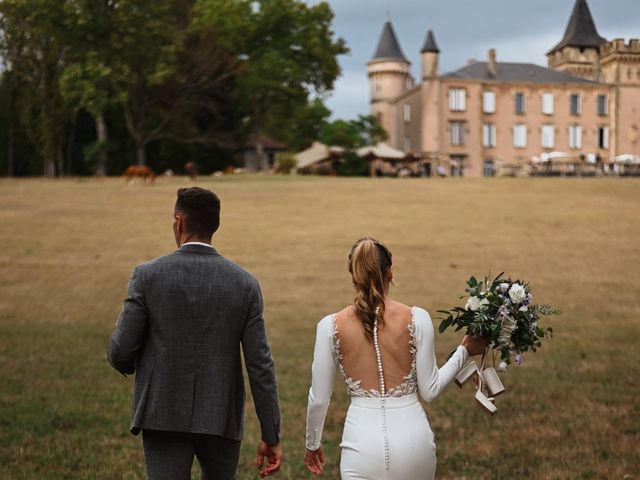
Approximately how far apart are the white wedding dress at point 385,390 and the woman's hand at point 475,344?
0.42m

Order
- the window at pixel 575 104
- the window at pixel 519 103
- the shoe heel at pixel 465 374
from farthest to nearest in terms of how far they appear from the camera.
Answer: the window at pixel 519 103, the window at pixel 575 104, the shoe heel at pixel 465 374

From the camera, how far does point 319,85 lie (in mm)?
63375

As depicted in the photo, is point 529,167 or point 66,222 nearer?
point 66,222

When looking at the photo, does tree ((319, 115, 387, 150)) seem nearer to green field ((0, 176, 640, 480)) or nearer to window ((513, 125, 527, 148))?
window ((513, 125, 527, 148))

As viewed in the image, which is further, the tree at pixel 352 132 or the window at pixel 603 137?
the window at pixel 603 137

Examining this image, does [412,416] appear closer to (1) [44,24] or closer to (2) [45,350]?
(2) [45,350]

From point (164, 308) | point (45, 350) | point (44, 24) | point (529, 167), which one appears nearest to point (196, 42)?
point (44, 24)

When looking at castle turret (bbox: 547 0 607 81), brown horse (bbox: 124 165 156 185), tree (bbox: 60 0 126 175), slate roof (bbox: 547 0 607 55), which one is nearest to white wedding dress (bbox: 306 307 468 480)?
brown horse (bbox: 124 165 156 185)

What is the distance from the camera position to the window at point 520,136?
76062 mm

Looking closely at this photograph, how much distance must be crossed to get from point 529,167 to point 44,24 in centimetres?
3685

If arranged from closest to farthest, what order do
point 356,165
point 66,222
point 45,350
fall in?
point 45,350 < point 66,222 < point 356,165

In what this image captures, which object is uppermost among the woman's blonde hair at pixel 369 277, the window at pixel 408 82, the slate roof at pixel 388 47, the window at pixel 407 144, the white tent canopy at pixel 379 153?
the slate roof at pixel 388 47

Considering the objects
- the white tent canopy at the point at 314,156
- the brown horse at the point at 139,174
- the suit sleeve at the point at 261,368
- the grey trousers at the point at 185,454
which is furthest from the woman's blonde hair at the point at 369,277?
the white tent canopy at the point at 314,156

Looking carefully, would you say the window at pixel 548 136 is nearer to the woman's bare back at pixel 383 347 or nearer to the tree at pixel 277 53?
the tree at pixel 277 53
